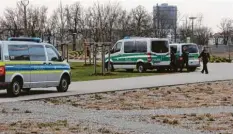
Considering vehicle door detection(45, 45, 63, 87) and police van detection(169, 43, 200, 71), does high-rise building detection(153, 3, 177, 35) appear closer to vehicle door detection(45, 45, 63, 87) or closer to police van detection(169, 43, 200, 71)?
police van detection(169, 43, 200, 71)

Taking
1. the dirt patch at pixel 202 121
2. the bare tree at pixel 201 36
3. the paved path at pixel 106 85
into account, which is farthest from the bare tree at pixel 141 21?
the dirt patch at pixel 202 121

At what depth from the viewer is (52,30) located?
72375 millimetres

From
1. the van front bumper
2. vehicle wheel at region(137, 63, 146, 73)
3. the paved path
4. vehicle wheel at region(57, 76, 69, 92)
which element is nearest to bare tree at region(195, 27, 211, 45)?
vehicle wheel at region(137, 63, 146, 73)

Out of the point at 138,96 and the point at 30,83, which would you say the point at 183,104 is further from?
the point at 30,83

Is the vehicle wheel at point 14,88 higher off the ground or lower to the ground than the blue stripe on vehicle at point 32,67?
lower

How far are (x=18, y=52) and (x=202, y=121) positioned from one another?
8218 millimetres

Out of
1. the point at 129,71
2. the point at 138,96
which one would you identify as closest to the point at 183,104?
the point at 138,96

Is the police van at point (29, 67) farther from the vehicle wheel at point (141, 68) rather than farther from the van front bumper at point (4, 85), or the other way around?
the vehicle wheel at point (141, 68)

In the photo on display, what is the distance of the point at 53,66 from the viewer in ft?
64.6

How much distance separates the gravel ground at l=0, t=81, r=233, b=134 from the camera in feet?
34.1

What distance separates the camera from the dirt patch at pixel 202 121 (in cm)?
1052

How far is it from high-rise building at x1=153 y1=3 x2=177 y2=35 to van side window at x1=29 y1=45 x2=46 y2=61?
58.8 meters

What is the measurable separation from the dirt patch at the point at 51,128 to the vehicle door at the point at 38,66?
7.50 metres

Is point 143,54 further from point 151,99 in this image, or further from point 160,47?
point 151,99
